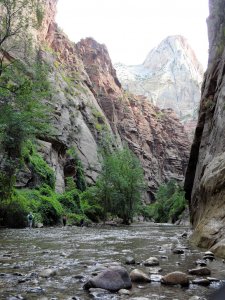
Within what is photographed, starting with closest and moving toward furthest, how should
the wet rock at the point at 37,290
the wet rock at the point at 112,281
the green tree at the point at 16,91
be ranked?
the wet rock at the point at 37,290
the wet rock at the point at 112,281
the green tree at the point at 16,91

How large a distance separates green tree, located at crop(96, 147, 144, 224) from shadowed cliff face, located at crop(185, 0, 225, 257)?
1573cm

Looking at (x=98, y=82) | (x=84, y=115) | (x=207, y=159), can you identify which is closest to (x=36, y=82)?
(x=207, y=159)

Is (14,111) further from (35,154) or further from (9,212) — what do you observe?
(35,154)

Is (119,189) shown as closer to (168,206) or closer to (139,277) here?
(168,206)

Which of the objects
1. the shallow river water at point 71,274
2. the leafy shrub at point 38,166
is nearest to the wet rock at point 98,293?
the shallow river water at point 71,274

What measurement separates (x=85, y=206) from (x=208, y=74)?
78.2 ft

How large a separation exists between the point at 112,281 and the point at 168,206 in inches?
2439

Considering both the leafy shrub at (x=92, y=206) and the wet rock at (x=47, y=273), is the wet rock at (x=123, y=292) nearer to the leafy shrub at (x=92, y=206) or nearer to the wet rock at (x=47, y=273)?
the wet rock at (x=47, y=273)

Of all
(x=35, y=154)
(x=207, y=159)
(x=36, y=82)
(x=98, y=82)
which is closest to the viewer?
(x=207, y=159)

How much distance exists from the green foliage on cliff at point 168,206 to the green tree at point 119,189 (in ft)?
51.1

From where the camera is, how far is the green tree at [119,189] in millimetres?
39781

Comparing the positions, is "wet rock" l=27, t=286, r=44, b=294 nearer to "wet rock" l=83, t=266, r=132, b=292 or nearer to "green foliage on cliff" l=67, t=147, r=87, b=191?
"wet rock" l=83, t=266, r=132, b=292

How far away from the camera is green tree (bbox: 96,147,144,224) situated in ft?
131

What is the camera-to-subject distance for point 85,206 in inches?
1566
